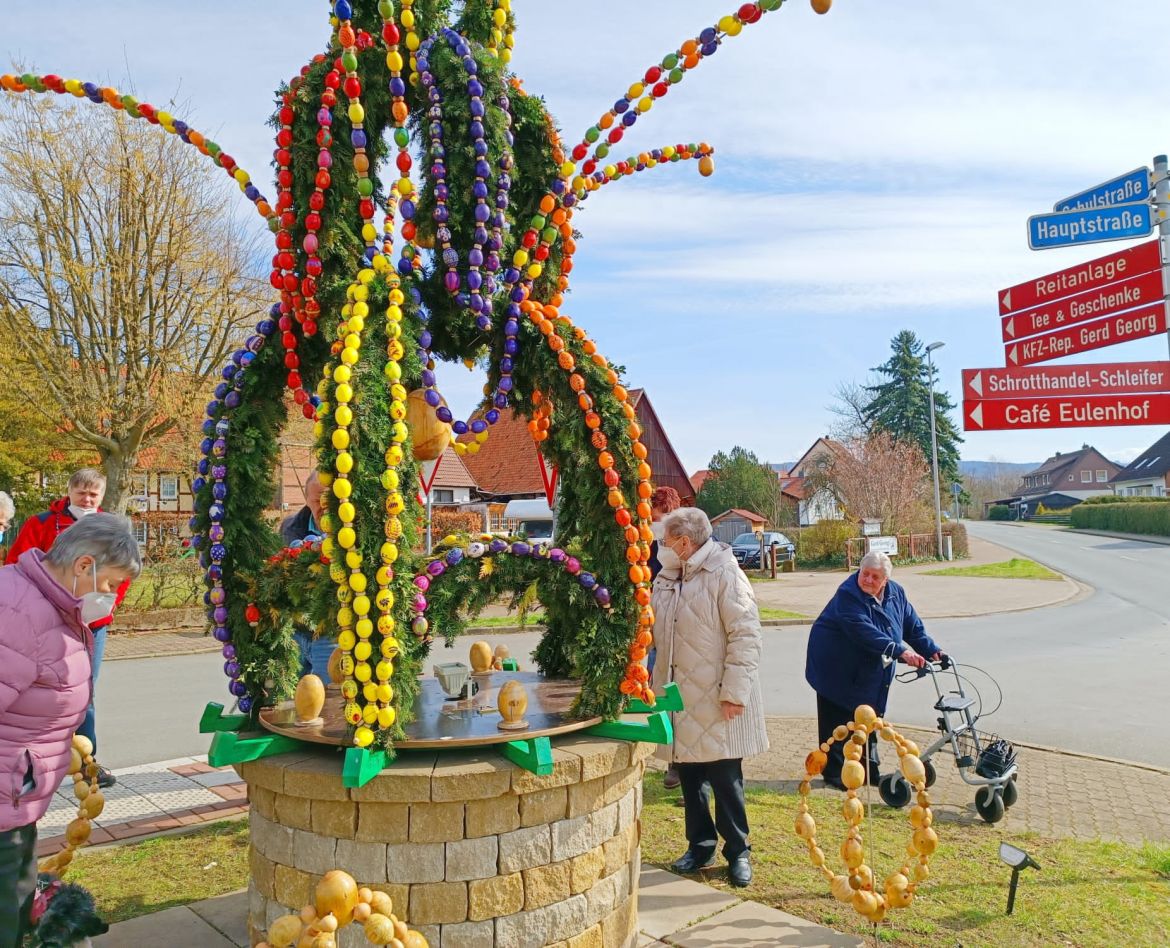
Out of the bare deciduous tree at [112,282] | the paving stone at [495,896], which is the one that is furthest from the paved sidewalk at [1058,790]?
the bare deciduous tree at [112,282]

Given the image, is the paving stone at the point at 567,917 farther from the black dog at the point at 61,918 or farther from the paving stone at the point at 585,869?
the black dog at the point at 61,918

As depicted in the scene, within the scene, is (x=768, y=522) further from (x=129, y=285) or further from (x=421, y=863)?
(x=421, y=863)

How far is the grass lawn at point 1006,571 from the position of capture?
23.2 metres

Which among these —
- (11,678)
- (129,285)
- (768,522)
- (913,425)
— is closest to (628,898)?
(11,678)

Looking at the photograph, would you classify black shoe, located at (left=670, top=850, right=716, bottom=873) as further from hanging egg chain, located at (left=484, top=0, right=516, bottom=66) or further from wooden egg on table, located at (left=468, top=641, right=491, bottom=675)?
hanging egg chain, located at (left=484, top=0, right=516, bottom=66)

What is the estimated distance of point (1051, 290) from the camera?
5.11 metres

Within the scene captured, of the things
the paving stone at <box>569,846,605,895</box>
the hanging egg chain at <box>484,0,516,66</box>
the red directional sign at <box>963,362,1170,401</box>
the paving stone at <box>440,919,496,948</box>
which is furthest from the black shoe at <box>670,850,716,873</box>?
the hanging egg chain at <box>484,0,516,66</box>

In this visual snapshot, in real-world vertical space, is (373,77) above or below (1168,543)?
above

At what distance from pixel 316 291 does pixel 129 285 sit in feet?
51.8

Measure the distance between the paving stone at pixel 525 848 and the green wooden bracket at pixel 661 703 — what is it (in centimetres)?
70

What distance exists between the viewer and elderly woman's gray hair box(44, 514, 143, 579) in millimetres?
2822

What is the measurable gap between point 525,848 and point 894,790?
329 centimetres

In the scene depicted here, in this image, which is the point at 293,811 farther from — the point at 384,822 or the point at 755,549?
the point at 755,549

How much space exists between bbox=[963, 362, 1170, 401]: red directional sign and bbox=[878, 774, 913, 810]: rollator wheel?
7.92 ft
